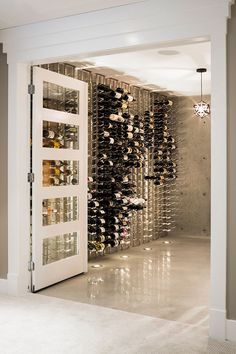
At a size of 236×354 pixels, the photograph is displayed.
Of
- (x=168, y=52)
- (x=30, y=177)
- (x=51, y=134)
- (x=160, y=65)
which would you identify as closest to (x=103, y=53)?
(x=51, y=134)

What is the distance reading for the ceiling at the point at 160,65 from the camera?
5438 mm

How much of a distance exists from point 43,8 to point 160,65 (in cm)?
250

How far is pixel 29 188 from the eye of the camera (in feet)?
15.4

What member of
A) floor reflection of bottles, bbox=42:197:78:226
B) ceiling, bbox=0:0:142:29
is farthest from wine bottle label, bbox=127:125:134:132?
ceiling, bbox=0:0:142:29

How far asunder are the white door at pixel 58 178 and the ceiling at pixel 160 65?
26.1 inches

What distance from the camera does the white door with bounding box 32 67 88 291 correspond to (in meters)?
4.75

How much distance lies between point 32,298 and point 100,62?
299cm

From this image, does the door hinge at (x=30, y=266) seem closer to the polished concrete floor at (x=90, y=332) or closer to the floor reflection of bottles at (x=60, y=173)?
the polished concrete floor at (x=90, y=332)

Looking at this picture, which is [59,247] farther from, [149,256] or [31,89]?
[149,256]

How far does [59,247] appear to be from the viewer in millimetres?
5234

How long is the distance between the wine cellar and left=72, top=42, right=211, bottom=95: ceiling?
0.81 feet

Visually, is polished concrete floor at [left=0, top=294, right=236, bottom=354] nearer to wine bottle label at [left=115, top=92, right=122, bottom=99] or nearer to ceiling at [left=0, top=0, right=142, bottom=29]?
ceiling at [left=0, top=0, right=142, bottom=29]
